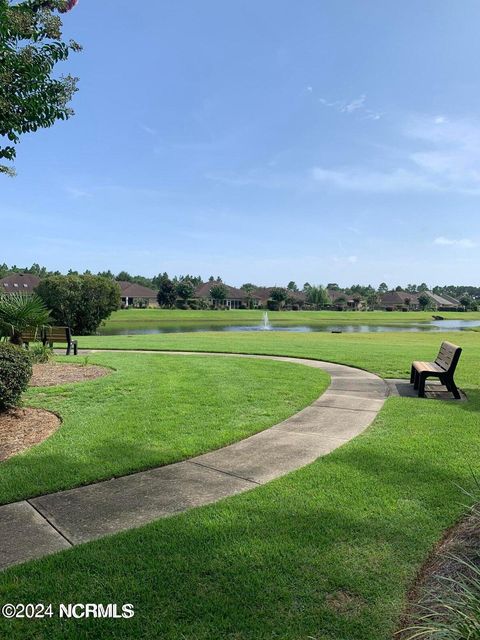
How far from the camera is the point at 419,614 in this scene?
261cm

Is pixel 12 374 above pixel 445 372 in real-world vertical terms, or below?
→ above

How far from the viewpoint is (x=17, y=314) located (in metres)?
8.66

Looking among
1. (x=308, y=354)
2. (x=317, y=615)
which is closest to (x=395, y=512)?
(x=317, y=615)

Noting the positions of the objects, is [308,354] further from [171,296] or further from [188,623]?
[171,296]

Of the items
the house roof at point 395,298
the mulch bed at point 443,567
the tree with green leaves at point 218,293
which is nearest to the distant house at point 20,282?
the tree with green leaves at point 218,293

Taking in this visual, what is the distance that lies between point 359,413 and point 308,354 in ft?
27.1

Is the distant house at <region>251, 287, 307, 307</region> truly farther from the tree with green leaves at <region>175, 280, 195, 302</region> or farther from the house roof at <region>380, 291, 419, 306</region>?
the tree with green leaves at <region>175, 280, 195, 302</region>

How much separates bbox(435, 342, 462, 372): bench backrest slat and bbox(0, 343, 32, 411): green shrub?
7043 mm

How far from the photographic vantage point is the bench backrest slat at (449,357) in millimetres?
8117

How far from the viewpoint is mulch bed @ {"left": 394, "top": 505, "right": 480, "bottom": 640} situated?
2639 mm

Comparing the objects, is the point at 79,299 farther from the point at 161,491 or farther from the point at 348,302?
the point at 348,302

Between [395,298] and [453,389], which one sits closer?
[453,389]

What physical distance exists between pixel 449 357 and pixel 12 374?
747 cm

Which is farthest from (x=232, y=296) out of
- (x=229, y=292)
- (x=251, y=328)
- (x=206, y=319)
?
(x=251, y=328)
